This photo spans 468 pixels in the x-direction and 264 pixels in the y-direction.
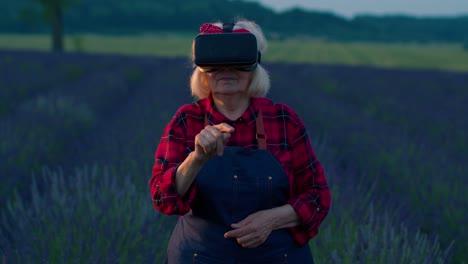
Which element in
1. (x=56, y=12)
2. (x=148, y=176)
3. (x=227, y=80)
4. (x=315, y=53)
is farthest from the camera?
(x=315, y=53)

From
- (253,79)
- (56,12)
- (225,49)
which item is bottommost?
(56,12)

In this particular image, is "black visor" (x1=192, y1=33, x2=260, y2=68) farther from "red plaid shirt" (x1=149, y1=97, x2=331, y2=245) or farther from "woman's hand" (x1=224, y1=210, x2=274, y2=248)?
"woman's hand" (x1=224, y1=210, x2=274, y2=248)

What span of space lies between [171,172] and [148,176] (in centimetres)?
225

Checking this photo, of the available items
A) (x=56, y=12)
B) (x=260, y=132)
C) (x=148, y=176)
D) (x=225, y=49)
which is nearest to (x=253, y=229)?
(x=260, y=132)

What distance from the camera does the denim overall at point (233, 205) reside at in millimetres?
1877

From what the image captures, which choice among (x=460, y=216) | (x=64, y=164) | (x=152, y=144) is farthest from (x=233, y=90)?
(x=64, y=164)

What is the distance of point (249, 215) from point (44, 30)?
274 ft

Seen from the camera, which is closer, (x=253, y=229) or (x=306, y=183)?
(x=253, y=229)

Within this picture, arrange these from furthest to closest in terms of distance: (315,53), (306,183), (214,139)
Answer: (315,53) → (306,183) → (214,139)

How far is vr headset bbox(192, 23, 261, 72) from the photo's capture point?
1.83 meters

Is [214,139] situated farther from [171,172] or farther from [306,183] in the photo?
[306,183]

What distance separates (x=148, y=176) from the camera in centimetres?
407

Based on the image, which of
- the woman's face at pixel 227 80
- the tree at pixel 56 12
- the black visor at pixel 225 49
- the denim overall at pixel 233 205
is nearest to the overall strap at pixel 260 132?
the denim overall at pixel 233 205

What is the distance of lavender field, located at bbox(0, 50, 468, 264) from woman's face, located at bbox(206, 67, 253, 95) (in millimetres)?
891
